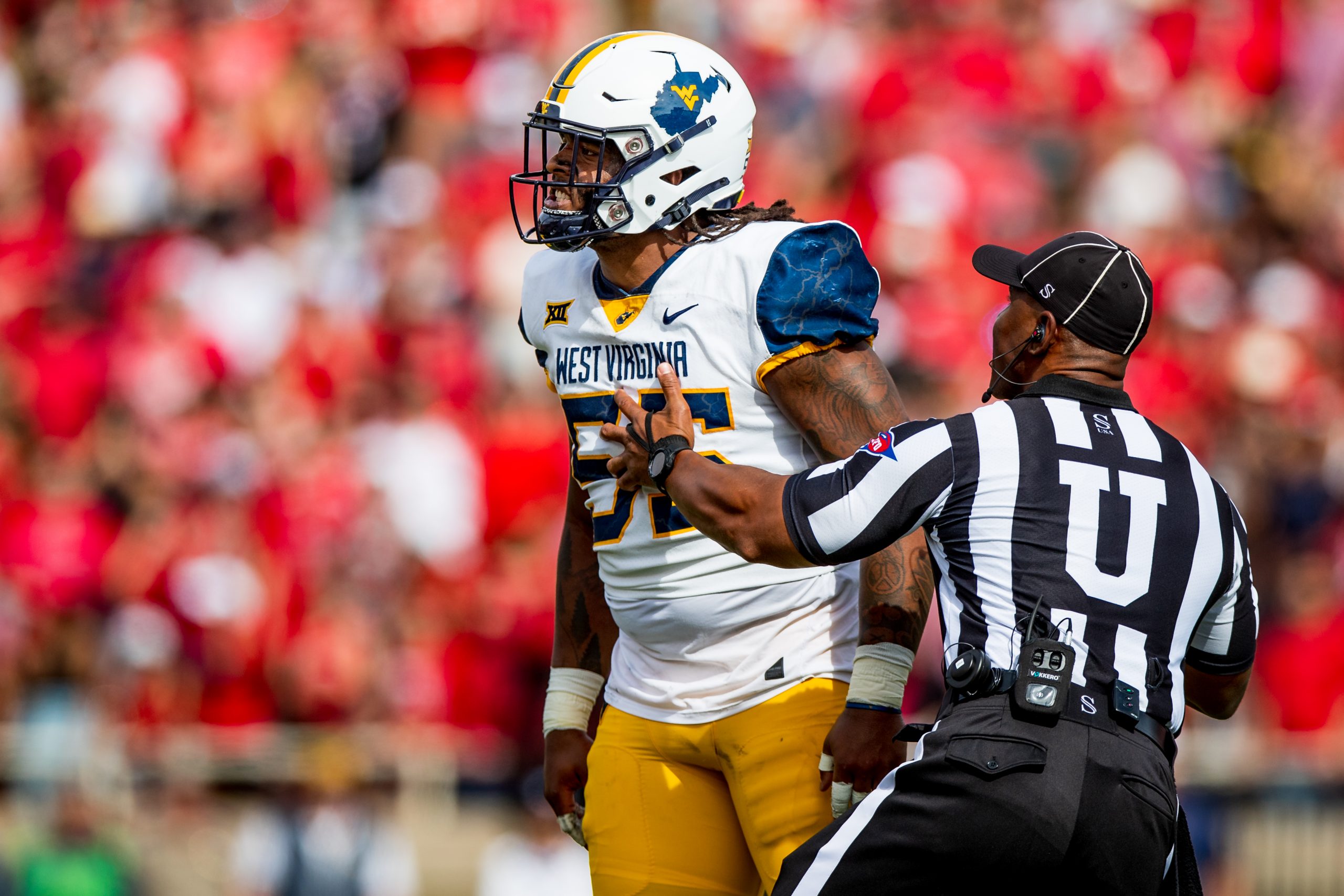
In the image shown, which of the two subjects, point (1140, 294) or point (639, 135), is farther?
point (639, 135)

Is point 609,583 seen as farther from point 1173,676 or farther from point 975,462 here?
point 1173,676

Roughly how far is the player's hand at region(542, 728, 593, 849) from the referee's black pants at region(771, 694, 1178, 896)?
3.39ft

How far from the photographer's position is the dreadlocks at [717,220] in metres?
3.85

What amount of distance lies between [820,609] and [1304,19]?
31.2 feet

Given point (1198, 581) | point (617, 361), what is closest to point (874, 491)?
point (1198, 581)

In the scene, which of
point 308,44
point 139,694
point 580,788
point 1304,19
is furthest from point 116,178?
point 580,788

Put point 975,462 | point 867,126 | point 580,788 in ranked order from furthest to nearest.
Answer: point 867,126
point 580,788
point 975,462

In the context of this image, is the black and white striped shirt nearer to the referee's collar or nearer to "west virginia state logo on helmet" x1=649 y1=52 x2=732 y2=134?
the referee's collar

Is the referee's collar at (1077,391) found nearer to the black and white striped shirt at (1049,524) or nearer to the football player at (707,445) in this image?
the black and white striped shirt at (1049,524)

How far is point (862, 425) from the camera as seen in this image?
3.59 metres

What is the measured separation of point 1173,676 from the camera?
3301 mm

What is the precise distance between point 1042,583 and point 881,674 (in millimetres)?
432

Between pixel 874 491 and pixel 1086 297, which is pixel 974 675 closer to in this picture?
pixel 874 491

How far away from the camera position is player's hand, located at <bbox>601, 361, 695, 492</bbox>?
3.60 meters
